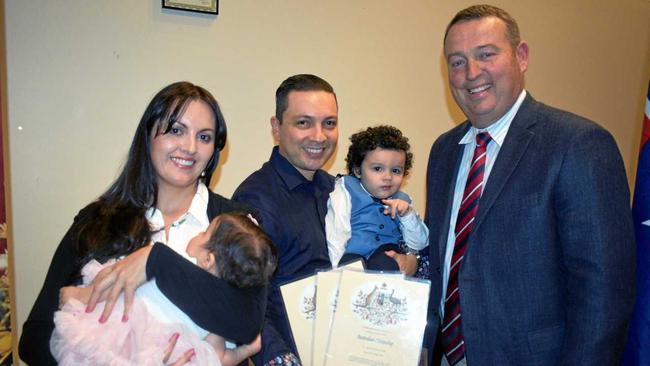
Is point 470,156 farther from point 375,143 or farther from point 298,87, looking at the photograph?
point 298,87

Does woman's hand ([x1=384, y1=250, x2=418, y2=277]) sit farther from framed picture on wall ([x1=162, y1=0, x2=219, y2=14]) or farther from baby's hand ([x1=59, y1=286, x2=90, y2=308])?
framed picture on wall ([x1=162, y1=0, x2=219, y2=14])

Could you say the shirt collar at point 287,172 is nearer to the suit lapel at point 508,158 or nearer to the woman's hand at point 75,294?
the suit lapel at point 508,158

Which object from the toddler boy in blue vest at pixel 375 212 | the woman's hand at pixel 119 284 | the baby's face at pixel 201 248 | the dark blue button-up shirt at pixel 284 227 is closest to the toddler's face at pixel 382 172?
the toddler boy in blue vest at pixel 375 212

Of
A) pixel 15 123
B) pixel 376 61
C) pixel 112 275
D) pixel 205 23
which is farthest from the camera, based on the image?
pixel 376 61

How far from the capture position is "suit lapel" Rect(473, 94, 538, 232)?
163cm

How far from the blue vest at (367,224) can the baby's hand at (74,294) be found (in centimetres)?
114

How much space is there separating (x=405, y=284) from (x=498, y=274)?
1.08 feet

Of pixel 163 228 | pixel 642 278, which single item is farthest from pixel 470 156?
pixel 163 228

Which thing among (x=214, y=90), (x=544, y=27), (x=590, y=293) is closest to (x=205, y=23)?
(x=214, y=90)

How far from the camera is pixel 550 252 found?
5.14 ft

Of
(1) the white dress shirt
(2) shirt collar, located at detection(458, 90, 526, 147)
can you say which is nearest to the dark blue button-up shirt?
(1) the white dress shirt

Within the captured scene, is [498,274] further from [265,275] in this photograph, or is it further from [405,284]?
[265,275]

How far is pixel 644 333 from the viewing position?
80.9 inches

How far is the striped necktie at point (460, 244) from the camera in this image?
1765 mm
